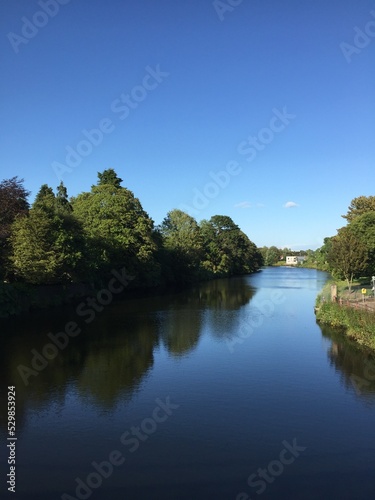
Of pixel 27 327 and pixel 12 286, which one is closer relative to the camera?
pixel 27 327

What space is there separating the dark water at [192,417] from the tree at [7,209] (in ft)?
35.3

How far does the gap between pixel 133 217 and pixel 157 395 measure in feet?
135

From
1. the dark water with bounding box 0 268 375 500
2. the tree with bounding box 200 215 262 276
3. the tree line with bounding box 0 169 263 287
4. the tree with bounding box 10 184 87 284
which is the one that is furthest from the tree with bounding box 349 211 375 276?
the tree with bounding box 200 215 262 276

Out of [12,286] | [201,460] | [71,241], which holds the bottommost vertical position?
[201,460]

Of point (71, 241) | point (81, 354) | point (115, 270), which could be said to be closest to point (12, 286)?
point (71, 241)

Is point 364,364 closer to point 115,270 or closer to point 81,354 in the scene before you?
point 81,354

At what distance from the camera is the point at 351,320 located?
2442 centimetres

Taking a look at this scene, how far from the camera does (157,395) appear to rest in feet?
50.6

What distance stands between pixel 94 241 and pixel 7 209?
42.6ft

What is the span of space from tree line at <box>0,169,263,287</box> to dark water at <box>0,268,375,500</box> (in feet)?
Result: 35.2

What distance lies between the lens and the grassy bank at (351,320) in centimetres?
2175

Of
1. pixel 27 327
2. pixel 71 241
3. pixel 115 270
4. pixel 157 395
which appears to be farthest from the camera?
pixel 115 270

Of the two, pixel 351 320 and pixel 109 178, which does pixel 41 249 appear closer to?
pixel 351 320

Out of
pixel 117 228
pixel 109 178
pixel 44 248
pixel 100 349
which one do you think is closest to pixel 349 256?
pixel 100 349
